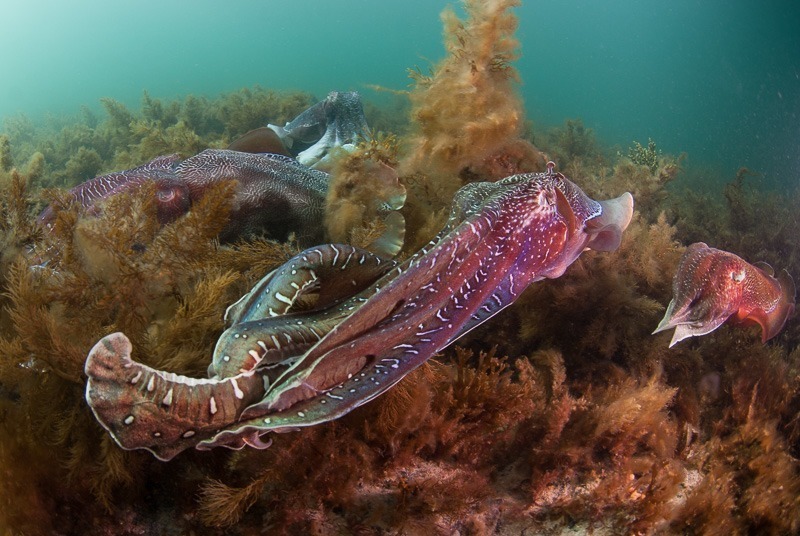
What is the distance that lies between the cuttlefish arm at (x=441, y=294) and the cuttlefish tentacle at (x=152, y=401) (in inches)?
4.0

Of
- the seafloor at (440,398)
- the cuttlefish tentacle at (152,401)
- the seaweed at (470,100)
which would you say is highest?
the seaweed at (470,100)

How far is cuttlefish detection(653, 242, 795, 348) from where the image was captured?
3855mm

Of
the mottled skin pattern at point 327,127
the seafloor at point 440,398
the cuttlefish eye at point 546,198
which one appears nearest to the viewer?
the seafloor at point 440,398

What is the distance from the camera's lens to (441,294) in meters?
2.54

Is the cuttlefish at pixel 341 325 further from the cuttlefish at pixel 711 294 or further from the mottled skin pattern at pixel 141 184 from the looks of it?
the mottled skin pattern at pixel 141 184

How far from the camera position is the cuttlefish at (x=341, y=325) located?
188cm

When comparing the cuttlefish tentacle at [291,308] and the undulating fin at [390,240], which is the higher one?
the cuttlefish tentacle at [291,308]

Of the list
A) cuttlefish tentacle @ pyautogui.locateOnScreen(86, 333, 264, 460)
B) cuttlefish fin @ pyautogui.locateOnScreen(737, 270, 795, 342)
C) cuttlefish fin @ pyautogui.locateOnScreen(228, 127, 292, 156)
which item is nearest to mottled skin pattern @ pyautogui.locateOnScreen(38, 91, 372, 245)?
cuttlefish fin @ pyautogui.locateOnScreen(228, 127, 292, 156)

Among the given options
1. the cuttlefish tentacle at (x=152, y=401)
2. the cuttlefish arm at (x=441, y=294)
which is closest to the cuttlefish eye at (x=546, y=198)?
the cuttlefish arm at (x=441, y=294)

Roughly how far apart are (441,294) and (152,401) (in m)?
1.56

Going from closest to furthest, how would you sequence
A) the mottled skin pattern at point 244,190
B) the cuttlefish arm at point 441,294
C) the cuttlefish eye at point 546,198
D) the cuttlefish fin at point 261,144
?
1. the cuttlefish arm at point 441,294
2. the cuttlefish eye at point 546,198
3. the mottled skin pattern at point 244,190
4. the cuttlefish fin at point 261,144

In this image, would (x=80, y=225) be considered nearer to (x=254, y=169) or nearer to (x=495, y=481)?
(x=254, y=169)

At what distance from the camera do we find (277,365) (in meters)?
2.19

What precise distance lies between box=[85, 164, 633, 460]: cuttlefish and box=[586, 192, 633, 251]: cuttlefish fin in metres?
0.01
